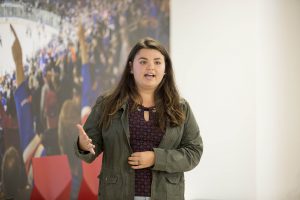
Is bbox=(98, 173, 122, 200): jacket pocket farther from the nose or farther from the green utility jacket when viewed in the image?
the nose

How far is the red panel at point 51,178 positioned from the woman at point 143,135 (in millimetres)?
610

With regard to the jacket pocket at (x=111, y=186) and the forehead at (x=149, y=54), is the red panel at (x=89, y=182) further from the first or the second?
the forehead at (x=149, y=54)

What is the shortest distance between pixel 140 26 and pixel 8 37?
3.56ft

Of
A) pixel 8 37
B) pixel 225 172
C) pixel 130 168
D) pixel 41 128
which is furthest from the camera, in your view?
pixel 225 172

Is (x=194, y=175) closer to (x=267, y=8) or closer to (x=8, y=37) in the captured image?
(x=267, y=8)

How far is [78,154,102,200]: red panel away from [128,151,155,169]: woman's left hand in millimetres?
959

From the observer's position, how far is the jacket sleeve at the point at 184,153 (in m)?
1.79

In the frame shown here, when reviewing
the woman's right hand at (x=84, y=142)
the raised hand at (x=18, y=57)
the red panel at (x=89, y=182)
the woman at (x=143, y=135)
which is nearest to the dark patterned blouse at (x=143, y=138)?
the woman at (x=143, y=135)

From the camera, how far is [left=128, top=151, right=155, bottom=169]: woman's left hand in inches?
69.7

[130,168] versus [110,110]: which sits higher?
[110,110]

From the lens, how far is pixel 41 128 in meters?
2.38

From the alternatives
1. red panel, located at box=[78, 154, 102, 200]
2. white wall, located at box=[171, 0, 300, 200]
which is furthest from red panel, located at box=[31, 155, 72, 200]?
white wall, located at box=[171, 0, 300, 200]

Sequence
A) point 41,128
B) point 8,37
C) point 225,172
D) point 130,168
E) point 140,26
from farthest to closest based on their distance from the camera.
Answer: point 225,172, point 140,26, point 41,128, point 8,37, point 130,168

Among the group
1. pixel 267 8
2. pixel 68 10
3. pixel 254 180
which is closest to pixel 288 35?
pixel 267 8
